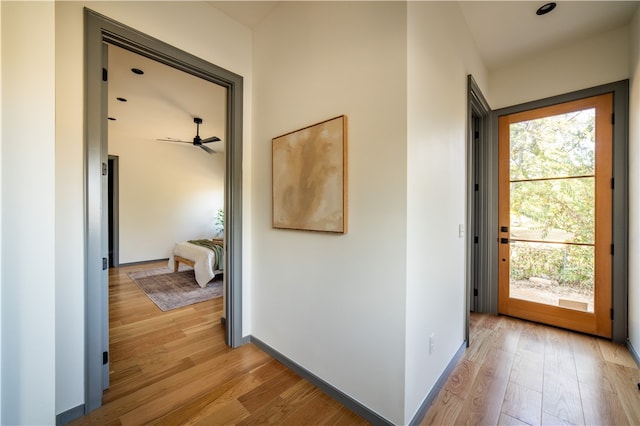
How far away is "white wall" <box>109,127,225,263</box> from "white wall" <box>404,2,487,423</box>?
602 centimetres

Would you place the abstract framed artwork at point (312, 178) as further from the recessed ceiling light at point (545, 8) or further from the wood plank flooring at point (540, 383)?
the recessed ceiling light at point (545, 8)

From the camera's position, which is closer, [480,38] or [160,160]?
[480,38]

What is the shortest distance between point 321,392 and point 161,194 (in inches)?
239

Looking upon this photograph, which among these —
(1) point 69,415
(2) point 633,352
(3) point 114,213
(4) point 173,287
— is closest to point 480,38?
(2) point 633,352

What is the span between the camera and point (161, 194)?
20.4ft

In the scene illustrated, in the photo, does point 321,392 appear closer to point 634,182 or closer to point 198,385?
point 198,385

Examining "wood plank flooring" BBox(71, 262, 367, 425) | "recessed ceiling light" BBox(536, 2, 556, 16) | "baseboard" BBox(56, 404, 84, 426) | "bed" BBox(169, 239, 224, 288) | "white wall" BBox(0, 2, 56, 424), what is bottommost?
"wood plank flooring" BBox(71, 262, 367, 425)

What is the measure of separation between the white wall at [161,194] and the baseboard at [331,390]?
505 cm

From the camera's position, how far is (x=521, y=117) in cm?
288

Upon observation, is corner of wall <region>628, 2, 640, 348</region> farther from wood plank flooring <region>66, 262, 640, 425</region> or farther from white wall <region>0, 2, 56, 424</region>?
white wall <region>0, 2, 56, 424</region>

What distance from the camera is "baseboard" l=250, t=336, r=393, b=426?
1.51 meters

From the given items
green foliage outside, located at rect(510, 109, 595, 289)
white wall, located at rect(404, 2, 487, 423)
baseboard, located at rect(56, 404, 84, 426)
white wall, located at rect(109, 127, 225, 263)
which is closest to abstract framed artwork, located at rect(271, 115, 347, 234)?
white wall, located at rect(404, 2, 487, 423)

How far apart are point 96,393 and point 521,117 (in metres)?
4.41

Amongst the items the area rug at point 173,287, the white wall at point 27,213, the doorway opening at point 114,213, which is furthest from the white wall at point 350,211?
the doorway opening at point 114,213
